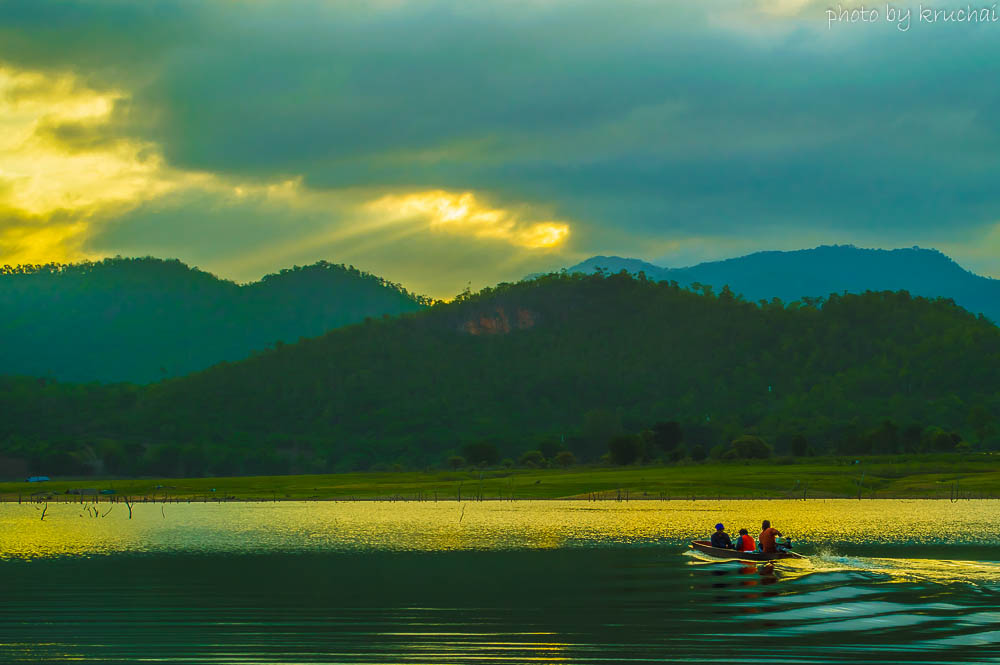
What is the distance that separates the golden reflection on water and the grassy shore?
9.33m

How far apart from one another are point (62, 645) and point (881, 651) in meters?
28.5

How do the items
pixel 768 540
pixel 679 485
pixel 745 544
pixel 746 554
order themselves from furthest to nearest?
pixel 679 485 → pixel 745 544 → pixel 746 554 → pixel 768 540

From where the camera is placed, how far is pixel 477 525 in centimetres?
10456

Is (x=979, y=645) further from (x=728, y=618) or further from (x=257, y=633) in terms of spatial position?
(x=257, y=633)

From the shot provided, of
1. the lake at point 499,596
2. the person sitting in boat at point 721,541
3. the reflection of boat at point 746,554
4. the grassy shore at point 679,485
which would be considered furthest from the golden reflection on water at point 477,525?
the grassy shore at point 679,485

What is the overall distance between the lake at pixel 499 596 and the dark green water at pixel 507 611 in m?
0.15

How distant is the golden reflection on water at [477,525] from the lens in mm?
82562

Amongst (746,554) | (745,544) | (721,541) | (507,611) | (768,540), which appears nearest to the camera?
(507,611)

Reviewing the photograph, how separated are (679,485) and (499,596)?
114363 mm

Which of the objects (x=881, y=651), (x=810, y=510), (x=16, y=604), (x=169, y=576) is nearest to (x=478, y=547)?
(x=169, y=576)

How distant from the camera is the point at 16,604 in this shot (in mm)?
50188

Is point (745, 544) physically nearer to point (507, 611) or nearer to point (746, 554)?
point (746, 554)

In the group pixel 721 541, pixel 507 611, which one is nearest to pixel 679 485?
pixel 721 541

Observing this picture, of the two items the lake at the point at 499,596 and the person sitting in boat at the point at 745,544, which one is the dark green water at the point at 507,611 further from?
the person sitting in boat at the point at 745,544
